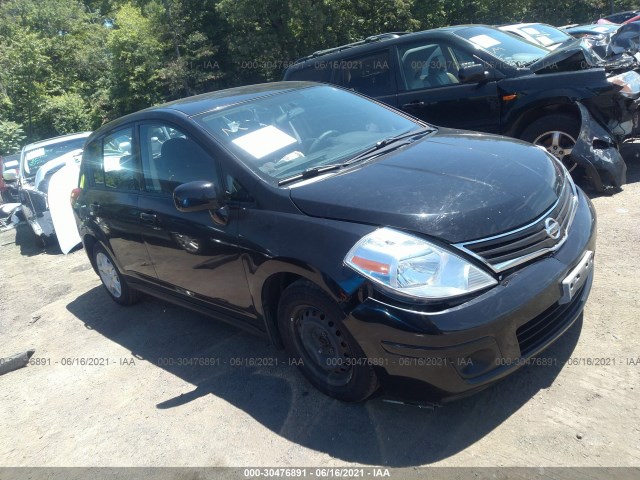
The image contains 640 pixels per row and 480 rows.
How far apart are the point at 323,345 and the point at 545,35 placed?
6.20m

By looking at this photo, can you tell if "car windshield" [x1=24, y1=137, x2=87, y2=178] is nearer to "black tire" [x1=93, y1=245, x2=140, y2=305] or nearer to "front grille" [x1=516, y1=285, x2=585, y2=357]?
"black tire" [x1=93, y1=245, x2=140, y2=305]

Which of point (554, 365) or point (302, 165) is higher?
point (302, 165)

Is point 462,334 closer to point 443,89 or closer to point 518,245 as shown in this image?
point 518,245

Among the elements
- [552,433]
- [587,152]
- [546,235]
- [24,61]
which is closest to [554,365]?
[552,433]

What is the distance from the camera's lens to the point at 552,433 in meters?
2.72

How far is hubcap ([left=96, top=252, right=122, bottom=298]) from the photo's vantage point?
17.8ft

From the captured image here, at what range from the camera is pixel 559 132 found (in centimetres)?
566

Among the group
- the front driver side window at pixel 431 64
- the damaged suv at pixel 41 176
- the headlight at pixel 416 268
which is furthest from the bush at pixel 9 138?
the headlight at pixel 416 268

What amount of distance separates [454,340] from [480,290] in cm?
27

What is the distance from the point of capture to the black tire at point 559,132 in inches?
220

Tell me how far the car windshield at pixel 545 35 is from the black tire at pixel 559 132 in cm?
170

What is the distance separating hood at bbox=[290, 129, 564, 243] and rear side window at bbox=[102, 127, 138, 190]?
6.18 ft

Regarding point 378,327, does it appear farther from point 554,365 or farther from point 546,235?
point 554,365

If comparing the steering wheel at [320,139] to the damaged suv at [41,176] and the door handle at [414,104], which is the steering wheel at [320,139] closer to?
the door handle at [414,104]
